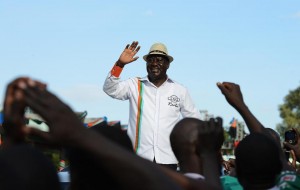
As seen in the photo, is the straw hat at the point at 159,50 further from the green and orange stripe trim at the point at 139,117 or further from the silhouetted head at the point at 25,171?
the silhouetted head at the point at 25,171

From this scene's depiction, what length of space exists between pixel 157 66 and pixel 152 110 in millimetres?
484

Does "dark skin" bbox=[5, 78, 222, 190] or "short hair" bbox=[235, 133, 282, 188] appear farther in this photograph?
"short hair" bbox=[235, 133, 282, 188]

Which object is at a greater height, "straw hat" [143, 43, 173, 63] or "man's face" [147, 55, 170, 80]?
"straw hat" [143, 43, 173, 63]

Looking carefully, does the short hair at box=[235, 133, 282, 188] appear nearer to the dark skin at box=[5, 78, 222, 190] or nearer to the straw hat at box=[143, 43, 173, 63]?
the dark skin at box=[5, 78, 222, 190]

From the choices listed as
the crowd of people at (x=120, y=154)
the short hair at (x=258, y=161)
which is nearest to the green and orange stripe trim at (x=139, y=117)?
the crowd of people at (x=120, y=154)

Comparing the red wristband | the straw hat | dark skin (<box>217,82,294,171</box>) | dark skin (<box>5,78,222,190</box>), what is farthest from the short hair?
the straw hat

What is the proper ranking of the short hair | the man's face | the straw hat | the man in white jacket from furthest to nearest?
the straw hat
the man's face
the man in white jacket
the short hair

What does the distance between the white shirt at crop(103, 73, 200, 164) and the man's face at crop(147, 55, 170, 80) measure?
83 mm

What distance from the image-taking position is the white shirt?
6578 mm

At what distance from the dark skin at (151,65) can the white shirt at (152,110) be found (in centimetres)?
5

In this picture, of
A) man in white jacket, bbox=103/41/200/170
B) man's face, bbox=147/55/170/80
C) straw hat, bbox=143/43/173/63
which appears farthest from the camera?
straw hat, bbox=143/43/173/63

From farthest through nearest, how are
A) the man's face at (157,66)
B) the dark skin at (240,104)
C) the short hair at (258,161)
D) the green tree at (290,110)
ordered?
the green tree at (290,110)
the man's face at (157,66)
the dark skin at (240,104)
the short hair at (258,161)

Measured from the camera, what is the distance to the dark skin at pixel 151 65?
6512mm

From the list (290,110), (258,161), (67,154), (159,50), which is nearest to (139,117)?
(159,50)
